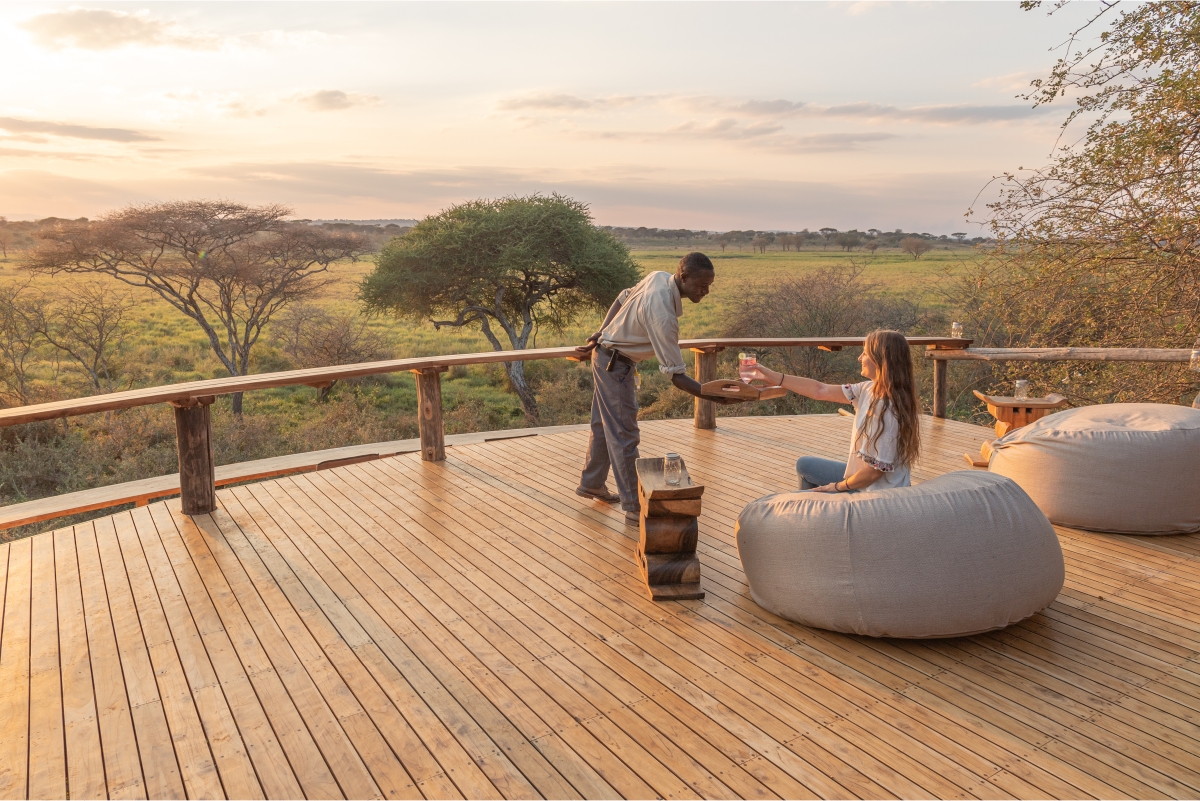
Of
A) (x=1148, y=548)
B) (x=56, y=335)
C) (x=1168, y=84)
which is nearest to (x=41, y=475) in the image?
(x=56, y=335)

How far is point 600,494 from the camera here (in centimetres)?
470

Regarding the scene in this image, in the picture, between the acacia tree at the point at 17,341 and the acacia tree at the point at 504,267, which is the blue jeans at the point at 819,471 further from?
the acacia tree at the point at 17,341

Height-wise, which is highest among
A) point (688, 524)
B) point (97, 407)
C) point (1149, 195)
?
point (1149, 195)

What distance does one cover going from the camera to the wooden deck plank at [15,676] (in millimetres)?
2264

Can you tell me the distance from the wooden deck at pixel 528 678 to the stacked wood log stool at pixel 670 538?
0.36ft

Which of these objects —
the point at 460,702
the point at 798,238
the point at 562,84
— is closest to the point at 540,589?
the point at 460,702

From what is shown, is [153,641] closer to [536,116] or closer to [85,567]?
[85,567]

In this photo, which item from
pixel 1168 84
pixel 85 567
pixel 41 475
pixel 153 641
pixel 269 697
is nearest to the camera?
pixel 269 697

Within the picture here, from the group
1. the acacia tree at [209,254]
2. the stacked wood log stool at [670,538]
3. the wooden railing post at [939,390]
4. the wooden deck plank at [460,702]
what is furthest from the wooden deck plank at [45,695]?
the acacia tree at [209,254]

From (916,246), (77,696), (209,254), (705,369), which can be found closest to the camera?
(77,696)

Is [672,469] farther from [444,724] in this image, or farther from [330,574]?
[330,574]

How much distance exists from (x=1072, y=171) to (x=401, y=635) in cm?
830

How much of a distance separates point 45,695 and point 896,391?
3.27 meters

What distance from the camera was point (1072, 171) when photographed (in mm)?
8109
